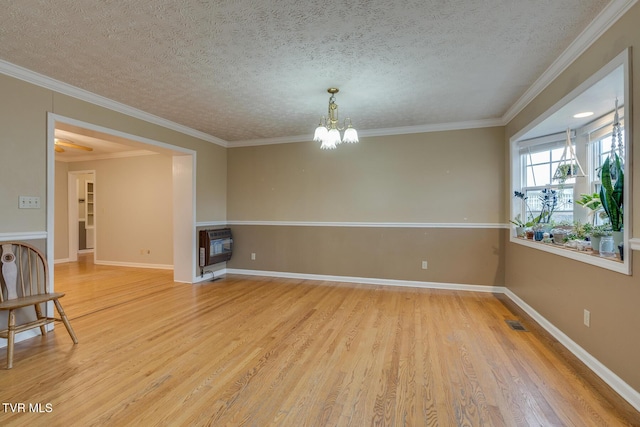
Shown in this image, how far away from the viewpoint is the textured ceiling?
1.91 metres

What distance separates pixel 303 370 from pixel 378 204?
3.06m

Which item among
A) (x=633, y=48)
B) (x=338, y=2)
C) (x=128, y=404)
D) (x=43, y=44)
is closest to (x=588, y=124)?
(x=633, y=48)

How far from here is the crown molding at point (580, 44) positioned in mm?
1846

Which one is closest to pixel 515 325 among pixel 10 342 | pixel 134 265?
pixel 10 342

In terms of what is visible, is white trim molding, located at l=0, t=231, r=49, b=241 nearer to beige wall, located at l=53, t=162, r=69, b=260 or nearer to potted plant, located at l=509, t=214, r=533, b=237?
beige wall, located at l=53, t=162, r=69, b=260

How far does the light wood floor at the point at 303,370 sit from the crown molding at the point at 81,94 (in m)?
2.42

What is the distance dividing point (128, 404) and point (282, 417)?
95 cm

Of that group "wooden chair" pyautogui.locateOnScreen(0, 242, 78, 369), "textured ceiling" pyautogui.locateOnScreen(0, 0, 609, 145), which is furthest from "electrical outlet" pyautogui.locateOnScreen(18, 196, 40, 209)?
"textured ceiling" pyautogui.locateOnScreen(0, 0, 609, 145)

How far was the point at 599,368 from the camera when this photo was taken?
2.07 metres

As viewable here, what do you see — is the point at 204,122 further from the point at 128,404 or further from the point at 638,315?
the point at 638,315

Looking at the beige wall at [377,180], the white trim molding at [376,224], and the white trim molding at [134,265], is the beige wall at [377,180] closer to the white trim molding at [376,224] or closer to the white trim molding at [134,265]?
the white trim molding at [376,224]

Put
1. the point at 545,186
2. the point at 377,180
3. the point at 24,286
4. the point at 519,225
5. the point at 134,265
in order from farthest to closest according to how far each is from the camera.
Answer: the point at 134,265, the point at 377,180, the point at 519,225, the point at 545,186, the point at 24,286

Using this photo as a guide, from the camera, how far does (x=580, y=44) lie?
2.22 m

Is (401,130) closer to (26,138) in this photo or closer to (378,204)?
(378,204)
